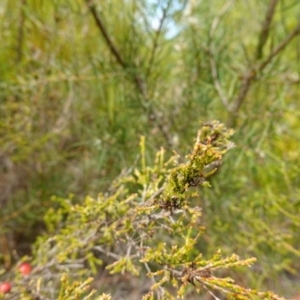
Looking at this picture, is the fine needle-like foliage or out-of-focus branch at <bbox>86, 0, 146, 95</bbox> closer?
the fine needle-like foliage

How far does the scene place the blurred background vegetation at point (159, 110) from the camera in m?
0.88

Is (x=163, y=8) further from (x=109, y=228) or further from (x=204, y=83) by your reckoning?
(x=109, y=228)

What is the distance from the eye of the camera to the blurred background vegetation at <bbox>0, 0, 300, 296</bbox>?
88 cm

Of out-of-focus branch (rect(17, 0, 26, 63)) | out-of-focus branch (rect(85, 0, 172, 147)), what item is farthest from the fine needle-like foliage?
out-of-focus branch (rect(17, 0, 26, 63))

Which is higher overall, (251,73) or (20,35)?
(20,35)

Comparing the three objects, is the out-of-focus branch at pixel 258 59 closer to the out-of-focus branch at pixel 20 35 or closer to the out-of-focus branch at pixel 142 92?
the out-of-focus branch at pixel 142 92

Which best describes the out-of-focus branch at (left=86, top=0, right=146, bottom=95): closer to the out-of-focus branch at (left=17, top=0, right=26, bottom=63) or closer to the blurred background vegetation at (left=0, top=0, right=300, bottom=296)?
the blurred background vegetation at (left=0, top=0, right=300, bottom=296)

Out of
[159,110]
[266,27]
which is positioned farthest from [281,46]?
[159,110]

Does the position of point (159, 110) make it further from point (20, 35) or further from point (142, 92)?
point (20, 35)

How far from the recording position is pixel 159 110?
36.9 inches

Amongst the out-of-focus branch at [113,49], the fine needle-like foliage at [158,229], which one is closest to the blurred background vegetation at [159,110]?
the out-of-focus branch at [113,49]

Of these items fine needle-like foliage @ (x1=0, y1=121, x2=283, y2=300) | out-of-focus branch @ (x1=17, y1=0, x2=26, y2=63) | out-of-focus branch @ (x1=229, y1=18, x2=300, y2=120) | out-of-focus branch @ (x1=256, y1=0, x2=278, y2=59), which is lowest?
fine needle-like foliage @ (x1=0, y1=121, x2=283, y2=300)

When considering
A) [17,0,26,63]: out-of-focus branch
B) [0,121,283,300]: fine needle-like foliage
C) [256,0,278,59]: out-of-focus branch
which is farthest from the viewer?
[17,0,26,63]: out-of-focus branch

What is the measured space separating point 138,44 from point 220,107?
27cm
